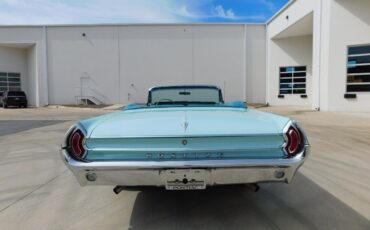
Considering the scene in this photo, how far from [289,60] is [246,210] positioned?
22.3 meters

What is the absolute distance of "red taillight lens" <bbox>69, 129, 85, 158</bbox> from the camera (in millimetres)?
3019

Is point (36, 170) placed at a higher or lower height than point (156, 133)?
lower

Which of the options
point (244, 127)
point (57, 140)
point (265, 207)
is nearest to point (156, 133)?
point (244, 127)

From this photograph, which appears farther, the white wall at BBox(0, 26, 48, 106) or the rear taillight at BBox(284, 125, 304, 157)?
the white wall at BBox(0, 26, 48, 106)

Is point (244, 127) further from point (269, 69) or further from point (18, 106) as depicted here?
point (18, 106)

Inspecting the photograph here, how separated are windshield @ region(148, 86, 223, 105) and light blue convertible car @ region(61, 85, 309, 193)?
2.51m

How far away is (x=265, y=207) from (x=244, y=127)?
122 cm

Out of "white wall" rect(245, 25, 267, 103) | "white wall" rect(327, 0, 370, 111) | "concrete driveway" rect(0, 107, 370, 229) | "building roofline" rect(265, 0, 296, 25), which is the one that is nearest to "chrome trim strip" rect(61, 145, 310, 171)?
"concrete driveway" rect(0, 107, 370, 229)

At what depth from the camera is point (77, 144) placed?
3.05 m

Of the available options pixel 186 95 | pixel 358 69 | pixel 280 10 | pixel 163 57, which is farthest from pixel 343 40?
pixel 163 57

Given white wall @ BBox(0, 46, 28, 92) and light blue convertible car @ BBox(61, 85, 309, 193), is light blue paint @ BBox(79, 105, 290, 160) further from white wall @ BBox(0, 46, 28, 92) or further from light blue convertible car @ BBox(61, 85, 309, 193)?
white wall @ BBox(0, 46, 28, 92)

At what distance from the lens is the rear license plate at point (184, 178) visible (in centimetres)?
286

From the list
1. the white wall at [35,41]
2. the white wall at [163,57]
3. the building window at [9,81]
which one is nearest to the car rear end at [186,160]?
the white wall at [163,57]

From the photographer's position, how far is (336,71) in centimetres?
1623
